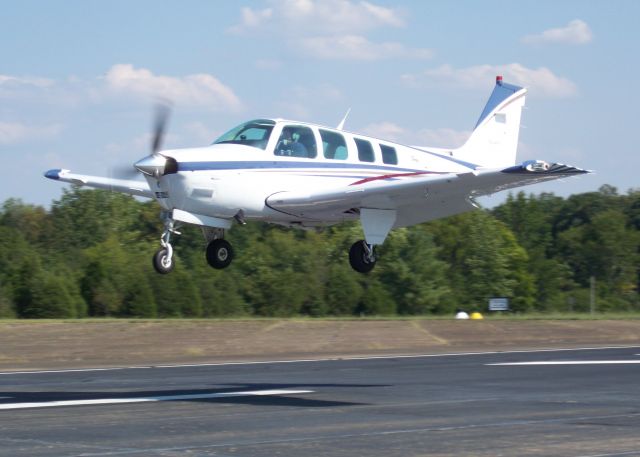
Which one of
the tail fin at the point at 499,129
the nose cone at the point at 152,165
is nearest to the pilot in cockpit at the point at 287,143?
the nose cone at the point at 152,165

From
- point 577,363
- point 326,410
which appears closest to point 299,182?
point 326,410

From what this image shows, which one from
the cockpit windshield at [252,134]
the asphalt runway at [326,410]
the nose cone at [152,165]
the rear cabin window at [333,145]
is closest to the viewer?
the asphalt runway at [326,410]

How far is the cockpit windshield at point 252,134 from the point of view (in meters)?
20.8

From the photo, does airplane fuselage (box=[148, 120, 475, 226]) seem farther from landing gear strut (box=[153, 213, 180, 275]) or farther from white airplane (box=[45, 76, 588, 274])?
landing gear strut (box=[153, 213, 180, 275])

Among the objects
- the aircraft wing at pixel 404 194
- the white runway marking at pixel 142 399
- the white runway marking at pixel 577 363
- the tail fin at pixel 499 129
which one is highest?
the tail fin at pixel 499 129

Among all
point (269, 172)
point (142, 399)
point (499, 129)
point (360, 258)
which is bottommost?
point (142, 399)

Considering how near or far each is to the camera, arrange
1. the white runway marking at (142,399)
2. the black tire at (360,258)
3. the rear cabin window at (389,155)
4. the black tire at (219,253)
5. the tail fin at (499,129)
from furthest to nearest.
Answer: the tail fin at (499,129)
the black tire at (360,258)
the rear cabin window at (389,155)
the black tire at (219,253)
the white runway marking at (142,399)

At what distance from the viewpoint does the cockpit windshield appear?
2080 cm

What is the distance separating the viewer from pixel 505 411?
16.6m

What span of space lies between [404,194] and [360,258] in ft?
7.46

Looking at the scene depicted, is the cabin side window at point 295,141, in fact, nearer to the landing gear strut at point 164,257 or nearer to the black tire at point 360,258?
the black tire at point 360,258

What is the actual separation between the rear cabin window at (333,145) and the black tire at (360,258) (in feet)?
7.32

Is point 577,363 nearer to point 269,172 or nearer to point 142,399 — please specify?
point 269,172

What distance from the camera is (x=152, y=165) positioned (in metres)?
19.5
